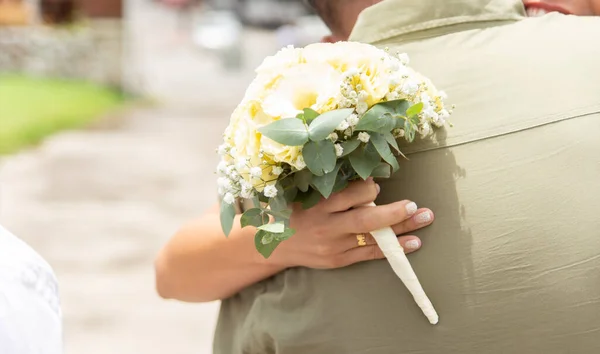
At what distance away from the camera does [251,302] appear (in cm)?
157

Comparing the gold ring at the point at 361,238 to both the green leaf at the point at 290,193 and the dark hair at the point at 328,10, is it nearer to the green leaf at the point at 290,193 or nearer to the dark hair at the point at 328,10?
the green leaf at the point at 290,193

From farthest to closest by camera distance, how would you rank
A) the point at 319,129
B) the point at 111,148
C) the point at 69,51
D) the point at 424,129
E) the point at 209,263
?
the point at 69,51 → the point at 111,148 → the point at 209,263 → the point at 424,129 → the point at 319,129

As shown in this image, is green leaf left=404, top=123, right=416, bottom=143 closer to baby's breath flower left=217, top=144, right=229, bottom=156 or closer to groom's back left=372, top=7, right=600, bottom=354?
groom's back left=372, top=7, right=600, bottom=354

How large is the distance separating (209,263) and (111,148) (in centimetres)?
892

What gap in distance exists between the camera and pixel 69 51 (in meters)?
15.7

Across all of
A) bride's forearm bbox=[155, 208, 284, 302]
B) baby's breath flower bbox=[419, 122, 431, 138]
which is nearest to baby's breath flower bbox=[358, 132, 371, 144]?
baby's breath flower bbox=[419, 122, 431, 138]

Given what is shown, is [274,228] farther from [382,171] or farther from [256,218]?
[382,171]

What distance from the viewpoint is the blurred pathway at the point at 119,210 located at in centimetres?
481

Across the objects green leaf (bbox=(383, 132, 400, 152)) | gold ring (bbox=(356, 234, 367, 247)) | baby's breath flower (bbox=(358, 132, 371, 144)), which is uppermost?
baby's breath flower (bbox=(358, 132, 371, 144))

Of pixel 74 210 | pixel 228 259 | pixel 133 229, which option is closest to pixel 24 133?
pixel 74 210

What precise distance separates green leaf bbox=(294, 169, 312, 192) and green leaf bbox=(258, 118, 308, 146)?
7 cm

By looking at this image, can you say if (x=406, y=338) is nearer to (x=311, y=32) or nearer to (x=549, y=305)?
(x=549, y=305)

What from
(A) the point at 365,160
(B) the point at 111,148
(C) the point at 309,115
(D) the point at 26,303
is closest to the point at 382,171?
(A) the point at 365,160

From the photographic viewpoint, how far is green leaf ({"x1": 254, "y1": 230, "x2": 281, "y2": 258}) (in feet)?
4.17
